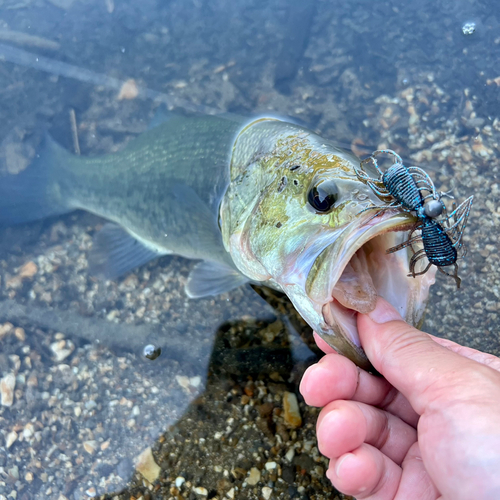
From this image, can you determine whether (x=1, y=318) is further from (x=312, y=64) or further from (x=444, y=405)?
(x=312, y=64)

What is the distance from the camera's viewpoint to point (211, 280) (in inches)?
125

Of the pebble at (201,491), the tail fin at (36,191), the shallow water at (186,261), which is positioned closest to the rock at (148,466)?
the shallow water at (186,261)

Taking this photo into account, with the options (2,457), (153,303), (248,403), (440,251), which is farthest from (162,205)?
(440,251)

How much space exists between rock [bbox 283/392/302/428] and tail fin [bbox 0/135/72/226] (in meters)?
2.59

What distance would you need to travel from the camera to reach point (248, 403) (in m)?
2.66

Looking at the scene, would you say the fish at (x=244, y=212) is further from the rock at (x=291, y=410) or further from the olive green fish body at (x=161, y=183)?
the rock at (x=291, y=410)

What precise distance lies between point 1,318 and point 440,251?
325 cm

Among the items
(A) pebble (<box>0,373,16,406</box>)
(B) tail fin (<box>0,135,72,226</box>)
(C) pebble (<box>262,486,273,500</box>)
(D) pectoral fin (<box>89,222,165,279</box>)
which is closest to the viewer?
(C) pebble (<box>262,486,273,500</box>)

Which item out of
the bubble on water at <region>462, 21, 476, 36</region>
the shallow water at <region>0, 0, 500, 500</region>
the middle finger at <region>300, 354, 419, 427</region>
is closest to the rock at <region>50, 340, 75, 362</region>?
the shallow water at <region>0, 0, 500, 500</region>

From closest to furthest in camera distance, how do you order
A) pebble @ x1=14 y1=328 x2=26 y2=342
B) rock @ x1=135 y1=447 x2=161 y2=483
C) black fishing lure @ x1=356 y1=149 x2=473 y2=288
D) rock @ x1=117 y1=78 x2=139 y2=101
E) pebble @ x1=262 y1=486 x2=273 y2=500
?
1. black fishing lure @ x1=356 y1=149 x2=473 y2=288
2. pebble @ x1=262 y1=486 x2=273 y2=500
3. rock @ x1=135 y1=447 x2=161 y2=483
4. pebble @ x1=14 y1=328 x2=26 y2=342
5. rock @ x1=117 y1=78 x2=139 y2=101

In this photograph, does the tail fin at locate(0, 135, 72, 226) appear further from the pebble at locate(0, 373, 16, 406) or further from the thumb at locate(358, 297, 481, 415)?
the thumb at locate(358, 297, 481, 415)

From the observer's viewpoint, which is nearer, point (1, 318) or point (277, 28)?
point (1, 318)

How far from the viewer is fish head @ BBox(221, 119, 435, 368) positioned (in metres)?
1.50

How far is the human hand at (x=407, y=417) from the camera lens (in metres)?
1.33
